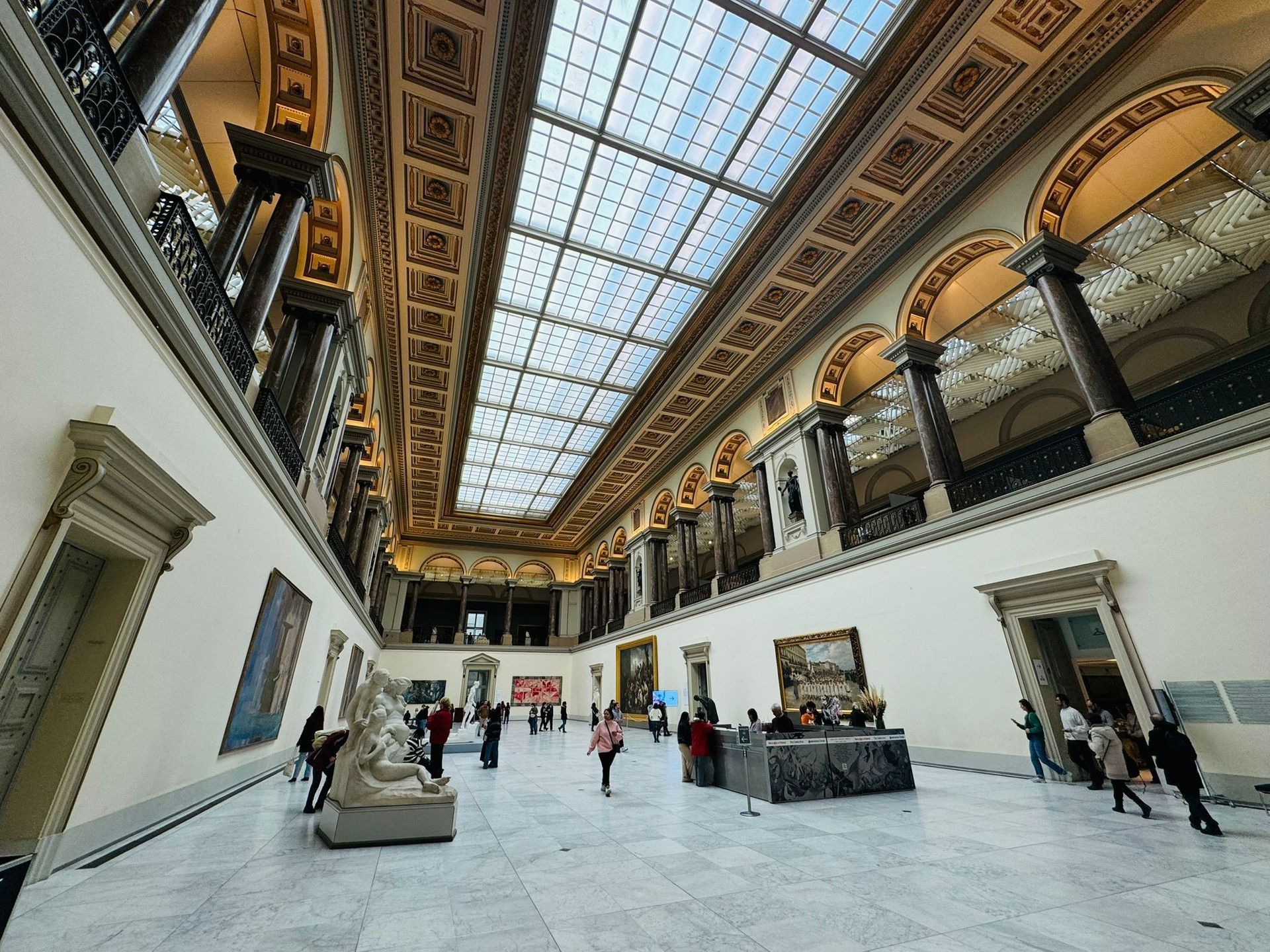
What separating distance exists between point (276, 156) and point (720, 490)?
1289 centimetres

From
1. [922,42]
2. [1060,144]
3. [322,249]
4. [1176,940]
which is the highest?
[922,42]

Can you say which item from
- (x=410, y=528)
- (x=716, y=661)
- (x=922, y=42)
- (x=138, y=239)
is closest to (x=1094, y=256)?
(x=922, y=42)

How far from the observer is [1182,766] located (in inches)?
184

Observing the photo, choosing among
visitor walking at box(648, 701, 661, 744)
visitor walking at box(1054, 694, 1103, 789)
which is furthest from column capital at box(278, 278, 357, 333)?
visitor walking at box(648, 701, 661, 744)

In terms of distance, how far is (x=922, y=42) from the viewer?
754 centimetres

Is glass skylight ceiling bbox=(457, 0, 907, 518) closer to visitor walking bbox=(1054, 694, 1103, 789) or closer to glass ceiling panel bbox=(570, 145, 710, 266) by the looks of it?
glass ceiling panel bbox=(570, 145, 710, 266)

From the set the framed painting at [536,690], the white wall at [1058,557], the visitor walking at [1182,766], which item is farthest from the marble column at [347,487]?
the framed painting at [536,690]

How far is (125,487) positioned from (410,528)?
939 inches

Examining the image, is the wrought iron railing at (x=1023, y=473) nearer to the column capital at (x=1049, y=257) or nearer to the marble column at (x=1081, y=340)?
the marble column at (x=1081, y=340)

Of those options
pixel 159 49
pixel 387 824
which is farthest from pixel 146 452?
pixel 387 824

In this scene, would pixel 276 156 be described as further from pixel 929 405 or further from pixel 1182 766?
pixel 1182 766

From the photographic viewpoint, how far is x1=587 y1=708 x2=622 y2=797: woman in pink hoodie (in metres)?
7.05

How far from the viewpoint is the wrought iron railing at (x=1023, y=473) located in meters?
7.39

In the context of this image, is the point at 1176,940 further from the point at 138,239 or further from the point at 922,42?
the point at 922,42
